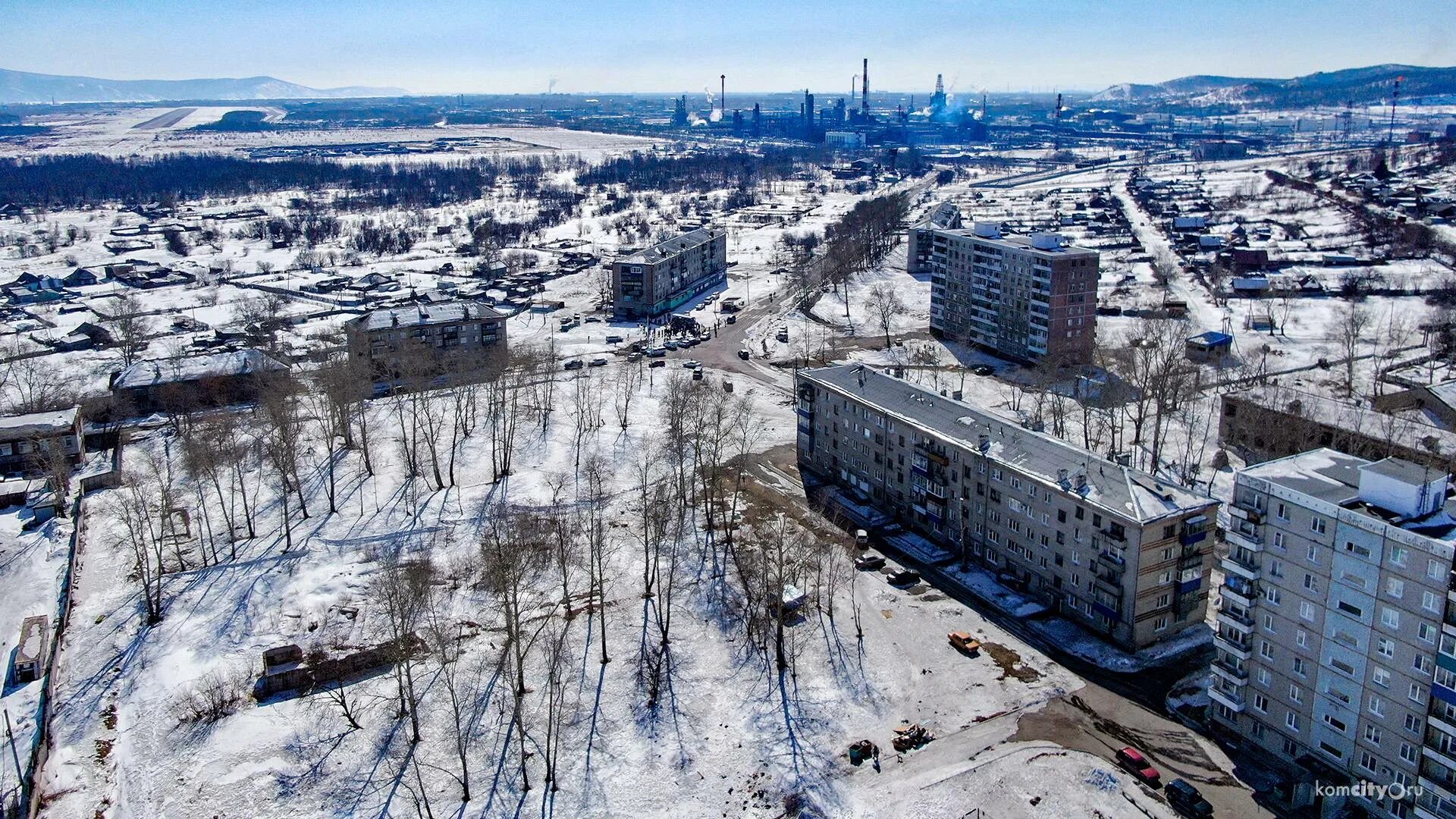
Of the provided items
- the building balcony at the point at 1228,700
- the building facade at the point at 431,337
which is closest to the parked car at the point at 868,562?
the building balcony at the point at 1228,700


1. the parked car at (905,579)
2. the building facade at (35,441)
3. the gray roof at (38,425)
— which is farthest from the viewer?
the gray roof at (38,425)

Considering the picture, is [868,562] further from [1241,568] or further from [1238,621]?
[1241,568]

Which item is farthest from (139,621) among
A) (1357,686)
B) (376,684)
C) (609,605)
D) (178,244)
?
(178,244)

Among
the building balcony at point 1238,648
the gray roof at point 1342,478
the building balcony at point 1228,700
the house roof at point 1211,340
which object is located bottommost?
the building balcony at point 1228,700

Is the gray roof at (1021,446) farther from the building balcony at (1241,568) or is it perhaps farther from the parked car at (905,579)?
the parked car at (905,579)

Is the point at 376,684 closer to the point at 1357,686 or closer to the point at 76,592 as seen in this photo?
the point at 76,592

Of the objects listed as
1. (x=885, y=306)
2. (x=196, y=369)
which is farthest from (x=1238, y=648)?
(x=196, y=369)
